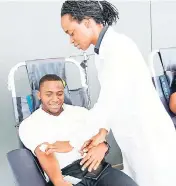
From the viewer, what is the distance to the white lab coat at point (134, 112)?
4.21 feet

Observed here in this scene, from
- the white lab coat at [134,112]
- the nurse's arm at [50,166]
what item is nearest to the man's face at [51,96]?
the nurse's arm at [50,166]

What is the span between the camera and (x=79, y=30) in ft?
4.47

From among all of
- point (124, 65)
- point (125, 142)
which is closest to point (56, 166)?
point (125, 142)

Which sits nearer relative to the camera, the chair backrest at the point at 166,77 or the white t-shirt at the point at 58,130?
the white t-shirt at the point at 58,130

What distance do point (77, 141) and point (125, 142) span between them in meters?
0.31

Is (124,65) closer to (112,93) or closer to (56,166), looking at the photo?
(112,93)

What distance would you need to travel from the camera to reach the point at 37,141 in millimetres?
1698

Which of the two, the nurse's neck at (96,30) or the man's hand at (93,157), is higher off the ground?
the nurse's neck at (96,30)

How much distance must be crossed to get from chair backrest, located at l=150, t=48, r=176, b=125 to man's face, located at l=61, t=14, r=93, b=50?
1088mm

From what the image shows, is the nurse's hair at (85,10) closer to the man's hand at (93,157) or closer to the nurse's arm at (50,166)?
the man's hand at (93,157)

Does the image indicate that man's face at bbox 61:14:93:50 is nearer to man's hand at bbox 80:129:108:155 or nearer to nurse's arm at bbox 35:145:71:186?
man's hand at bbox 80:129:108:155

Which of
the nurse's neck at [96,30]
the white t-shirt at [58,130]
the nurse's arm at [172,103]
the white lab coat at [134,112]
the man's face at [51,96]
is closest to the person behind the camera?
the white lab coat at [134,112]

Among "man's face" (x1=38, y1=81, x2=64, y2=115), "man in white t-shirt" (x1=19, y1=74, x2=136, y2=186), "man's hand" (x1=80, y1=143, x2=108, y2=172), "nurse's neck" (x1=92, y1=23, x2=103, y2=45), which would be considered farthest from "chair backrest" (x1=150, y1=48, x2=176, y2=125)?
"nurse's neck" (x1=92, y1=23, x2=103, y2=45)

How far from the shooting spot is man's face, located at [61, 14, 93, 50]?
1362mm
